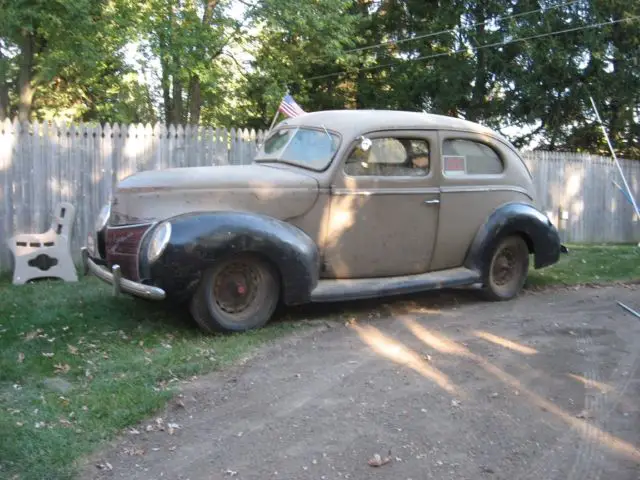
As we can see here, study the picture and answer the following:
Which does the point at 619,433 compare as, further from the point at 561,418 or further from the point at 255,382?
the point at 255,382

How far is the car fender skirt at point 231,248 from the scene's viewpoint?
5.51 meters

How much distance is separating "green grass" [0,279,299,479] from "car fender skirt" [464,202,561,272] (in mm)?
2359

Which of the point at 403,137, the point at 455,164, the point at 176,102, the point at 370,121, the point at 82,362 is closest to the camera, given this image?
the point at 82,362

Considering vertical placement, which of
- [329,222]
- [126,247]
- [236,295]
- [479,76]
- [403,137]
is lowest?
[236,295]

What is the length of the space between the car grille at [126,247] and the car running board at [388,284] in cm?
160

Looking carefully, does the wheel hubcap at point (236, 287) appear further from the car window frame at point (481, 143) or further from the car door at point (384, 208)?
the car window frame at point (481, 143)

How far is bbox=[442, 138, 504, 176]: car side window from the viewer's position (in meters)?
7.26

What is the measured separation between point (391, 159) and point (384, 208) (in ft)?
1.77

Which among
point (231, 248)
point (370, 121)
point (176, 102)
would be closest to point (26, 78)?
point (176, 102)

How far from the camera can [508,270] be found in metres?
7.84

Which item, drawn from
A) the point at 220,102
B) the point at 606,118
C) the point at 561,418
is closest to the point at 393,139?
the point at 561,418

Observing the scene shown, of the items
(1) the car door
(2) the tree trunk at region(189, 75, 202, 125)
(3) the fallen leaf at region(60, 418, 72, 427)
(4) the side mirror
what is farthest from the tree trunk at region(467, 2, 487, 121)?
(3) the fallen leaf at region(60, 418, 72, 427)

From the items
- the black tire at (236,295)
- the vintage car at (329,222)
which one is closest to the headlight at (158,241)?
the vintage car at (329,222)

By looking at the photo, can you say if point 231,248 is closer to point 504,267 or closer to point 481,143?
point 481,143
